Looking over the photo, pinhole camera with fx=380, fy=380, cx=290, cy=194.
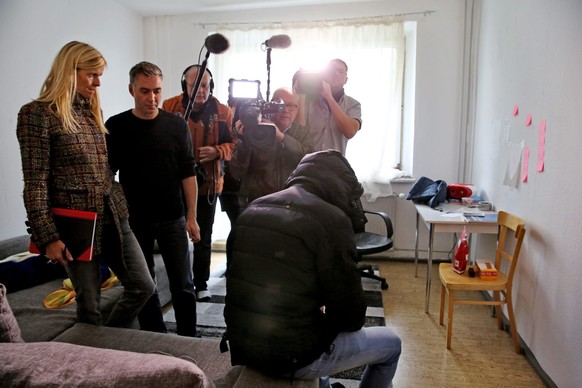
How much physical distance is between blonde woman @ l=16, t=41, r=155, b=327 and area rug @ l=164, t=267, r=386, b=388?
80 centimetres

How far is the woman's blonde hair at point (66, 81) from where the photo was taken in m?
1.32

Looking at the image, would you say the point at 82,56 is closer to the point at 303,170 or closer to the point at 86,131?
the point at 86,131

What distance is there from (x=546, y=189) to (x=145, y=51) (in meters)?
3.81

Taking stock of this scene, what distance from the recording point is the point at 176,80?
3969mm

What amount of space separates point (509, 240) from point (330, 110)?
1328 millimetres

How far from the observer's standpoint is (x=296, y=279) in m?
0.97

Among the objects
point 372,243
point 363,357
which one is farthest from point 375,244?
point 363,357

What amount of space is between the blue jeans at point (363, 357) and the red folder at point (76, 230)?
872mm

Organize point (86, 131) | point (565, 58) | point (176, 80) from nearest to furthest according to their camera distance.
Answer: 1. point (86, 131)
2. point (565, 58)
3. point (176, 80)

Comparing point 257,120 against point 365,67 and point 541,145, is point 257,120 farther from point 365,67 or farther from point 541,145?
point 365,67

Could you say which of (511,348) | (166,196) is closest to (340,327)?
(166,196)

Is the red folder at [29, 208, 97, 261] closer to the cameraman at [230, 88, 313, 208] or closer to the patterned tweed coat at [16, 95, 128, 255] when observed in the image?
the patterned tweed coat at [16, 95, 128, 255]

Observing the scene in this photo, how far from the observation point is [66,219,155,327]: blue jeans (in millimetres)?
1441

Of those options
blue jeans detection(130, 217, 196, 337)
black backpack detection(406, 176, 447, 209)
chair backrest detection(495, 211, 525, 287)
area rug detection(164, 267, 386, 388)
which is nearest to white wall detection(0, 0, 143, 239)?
area rug detection(164, 267, 386, 388)
